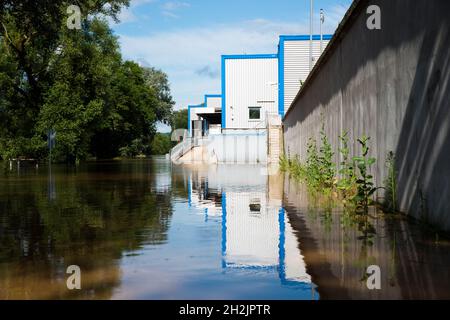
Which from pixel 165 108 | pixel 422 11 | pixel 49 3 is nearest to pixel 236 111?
pixel 49 3

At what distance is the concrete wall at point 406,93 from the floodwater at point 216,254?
0.63 meters

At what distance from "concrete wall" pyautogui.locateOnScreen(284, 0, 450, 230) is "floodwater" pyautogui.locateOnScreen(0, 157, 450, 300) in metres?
0.63

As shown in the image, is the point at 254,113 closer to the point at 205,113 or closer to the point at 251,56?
the point at 251,56

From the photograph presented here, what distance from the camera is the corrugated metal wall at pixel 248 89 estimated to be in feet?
156

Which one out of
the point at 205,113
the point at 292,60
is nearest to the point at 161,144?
the point at 205,113

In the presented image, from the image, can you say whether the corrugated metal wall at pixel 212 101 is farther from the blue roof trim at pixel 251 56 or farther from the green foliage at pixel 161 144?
the green foliage at pixel 161 144

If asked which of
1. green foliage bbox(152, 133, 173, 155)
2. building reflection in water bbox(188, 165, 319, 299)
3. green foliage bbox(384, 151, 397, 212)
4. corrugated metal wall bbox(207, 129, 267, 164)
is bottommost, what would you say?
building reflection in water bbox(188, 165, 319, 299)

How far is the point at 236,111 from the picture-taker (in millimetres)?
48094

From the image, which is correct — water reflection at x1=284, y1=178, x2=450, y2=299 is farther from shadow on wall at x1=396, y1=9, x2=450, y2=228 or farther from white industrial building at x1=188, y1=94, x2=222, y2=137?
white industrial building at x1=188, y1=94, x2=222, y2=137

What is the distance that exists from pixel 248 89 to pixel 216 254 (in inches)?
1677

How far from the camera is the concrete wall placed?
22.1 ft

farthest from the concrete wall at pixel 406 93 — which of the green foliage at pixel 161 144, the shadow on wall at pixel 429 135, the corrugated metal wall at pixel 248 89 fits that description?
the green foliage at pixel 161 144

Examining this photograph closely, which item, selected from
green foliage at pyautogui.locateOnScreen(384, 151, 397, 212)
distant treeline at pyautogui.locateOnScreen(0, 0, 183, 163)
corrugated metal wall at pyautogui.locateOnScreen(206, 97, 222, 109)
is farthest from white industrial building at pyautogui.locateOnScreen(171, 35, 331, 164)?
green foliage at pyautogui.locateOnScreen(384, 151, 397, 212)

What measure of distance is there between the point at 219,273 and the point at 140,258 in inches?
44.4
